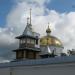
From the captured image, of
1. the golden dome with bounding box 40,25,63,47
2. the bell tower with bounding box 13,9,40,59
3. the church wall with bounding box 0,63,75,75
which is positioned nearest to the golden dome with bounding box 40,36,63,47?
the golden dome with bounding box 40,25,63,47

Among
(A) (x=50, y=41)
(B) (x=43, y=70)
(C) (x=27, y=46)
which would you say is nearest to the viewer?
(B) (x=43, y=70)

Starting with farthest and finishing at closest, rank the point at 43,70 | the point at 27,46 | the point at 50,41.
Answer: the point at 50,41, the point at 27,46, the point at 43,70

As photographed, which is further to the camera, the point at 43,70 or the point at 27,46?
the point at 27,46

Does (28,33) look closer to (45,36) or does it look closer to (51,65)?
(45,36)

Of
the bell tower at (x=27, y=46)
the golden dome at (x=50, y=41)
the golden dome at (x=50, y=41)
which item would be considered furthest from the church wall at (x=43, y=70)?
the golden dome at (x=50, y=41)

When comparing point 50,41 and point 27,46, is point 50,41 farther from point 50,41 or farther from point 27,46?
A: point 27,46

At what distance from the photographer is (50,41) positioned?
52.1 meters

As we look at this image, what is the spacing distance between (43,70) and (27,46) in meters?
18.8

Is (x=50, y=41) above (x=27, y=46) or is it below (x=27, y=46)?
above

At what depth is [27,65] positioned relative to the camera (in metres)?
27.0

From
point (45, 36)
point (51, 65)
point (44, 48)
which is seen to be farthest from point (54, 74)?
point (45, 36)

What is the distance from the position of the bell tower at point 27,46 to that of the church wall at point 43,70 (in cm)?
1346

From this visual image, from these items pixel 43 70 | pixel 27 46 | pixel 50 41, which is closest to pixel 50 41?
pixel 50 41

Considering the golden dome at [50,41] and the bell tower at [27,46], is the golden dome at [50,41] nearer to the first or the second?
the golden dome at [50,41]
